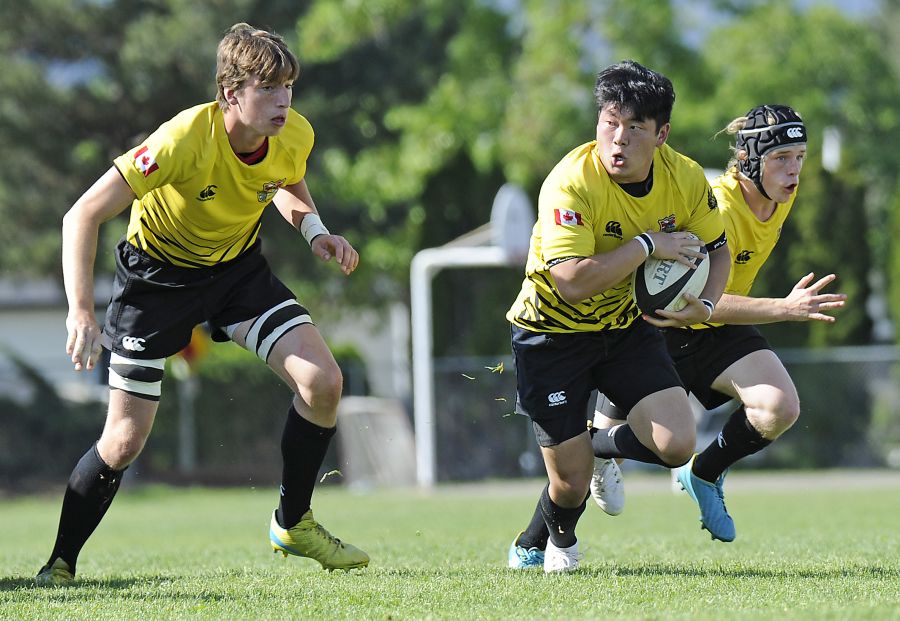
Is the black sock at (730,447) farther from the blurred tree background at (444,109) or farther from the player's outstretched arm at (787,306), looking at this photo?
the blurred tree background at (444,109)

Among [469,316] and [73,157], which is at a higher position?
[73,157]

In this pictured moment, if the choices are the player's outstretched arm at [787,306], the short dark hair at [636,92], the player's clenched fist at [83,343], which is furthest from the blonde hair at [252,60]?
the player's outstretched arm at [787,306]

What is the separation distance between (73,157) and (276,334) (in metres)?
17.7

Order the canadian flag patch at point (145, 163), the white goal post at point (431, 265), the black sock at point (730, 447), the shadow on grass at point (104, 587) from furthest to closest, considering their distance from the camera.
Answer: the white goal post at point (431, 265) < the black sock at point (730, 447) < the canadian flag patch at point (145, 163) < the shadow on grass at point (104, 587)

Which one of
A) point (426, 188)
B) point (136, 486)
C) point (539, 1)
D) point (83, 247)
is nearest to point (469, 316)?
point (426, 188)

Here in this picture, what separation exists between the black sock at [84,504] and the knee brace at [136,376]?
0.36 meters

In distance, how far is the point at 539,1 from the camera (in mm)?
28594

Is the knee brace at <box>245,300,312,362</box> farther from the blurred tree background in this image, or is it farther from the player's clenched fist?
the blurred tree background

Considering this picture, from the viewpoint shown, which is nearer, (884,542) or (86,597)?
(86,597)

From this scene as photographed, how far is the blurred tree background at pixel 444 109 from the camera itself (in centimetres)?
2170

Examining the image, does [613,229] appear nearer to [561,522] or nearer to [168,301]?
[561,522]

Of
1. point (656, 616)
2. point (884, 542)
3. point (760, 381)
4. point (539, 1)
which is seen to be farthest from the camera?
point (539, 1)

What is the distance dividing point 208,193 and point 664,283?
2020 millimetres

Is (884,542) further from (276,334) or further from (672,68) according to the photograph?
(672,68)
